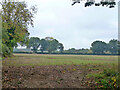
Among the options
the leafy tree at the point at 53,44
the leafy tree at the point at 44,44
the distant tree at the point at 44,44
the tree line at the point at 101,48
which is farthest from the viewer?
the leafy tree at the point at 44,44

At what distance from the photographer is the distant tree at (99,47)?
41.2 metres

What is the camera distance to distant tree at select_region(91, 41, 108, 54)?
41.2 meters

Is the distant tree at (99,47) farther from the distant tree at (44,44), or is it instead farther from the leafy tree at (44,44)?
the leafy tree at (44,44)

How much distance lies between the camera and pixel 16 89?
28.6ft

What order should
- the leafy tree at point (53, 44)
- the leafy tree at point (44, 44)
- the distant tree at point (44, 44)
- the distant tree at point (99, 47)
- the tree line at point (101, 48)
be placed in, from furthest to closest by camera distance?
1. the leafy tree at point (44, 44)
2. the distant tree at point (44, 44)
3. the distant tree at point (99, 47)
4. the leafy tree at point (53, 44)
5. the tree line at point (101, 48)

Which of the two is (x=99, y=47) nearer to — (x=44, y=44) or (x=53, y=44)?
(x=53, y=44)

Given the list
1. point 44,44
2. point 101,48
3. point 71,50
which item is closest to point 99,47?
point 101,48

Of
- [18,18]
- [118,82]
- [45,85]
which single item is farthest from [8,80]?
[18,18]

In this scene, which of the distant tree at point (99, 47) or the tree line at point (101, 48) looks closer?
the tree line at point (101, 48)

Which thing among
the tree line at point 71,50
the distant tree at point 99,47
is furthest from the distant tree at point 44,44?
the distant tree at point 99,47

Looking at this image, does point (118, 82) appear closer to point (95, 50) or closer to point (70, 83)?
point (70, 83)

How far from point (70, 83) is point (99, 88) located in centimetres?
180

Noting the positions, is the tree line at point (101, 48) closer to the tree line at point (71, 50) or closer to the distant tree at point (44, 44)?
the tree line at point (71, 50)

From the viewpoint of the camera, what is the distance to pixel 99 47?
1781 inches
